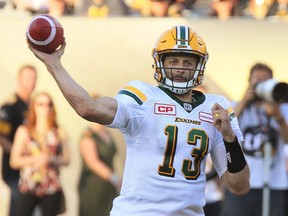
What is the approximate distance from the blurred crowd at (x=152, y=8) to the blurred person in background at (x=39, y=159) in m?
1.22

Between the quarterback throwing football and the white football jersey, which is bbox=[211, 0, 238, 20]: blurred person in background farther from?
the white football jersey

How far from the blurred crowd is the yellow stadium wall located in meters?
0.24

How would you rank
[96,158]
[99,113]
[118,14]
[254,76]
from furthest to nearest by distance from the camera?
[118,14]
[96,158]
[254,76]
[99,113]

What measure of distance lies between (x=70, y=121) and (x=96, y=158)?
0.48 metres

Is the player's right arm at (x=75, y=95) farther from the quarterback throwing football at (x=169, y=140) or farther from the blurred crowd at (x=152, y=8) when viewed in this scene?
the blurred crowd at (x=152, y=8)

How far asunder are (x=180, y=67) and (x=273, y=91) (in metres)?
2.25

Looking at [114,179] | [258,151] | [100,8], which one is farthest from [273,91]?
[100,8]

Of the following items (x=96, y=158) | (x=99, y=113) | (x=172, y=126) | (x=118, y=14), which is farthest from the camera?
(x=118, y=14)

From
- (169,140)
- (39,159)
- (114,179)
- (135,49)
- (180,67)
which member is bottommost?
(114,179)

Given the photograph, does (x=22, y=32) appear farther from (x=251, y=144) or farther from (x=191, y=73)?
(x=191, y=73)

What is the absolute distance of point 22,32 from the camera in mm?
9141

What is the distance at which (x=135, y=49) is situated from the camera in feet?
30.2

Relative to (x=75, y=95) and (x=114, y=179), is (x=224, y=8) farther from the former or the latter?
(x=75, y=95)

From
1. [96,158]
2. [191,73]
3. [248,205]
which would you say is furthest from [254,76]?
[191,73]
